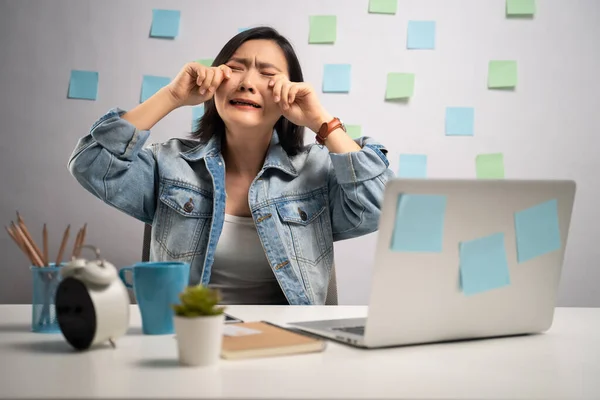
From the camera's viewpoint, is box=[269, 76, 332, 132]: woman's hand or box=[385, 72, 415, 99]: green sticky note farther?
box=[385, 72, 415, 99]: green sticky note

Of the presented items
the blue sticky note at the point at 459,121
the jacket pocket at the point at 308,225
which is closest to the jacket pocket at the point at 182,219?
the jacket pocket at the point at 308,225

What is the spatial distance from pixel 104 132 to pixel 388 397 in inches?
40.0

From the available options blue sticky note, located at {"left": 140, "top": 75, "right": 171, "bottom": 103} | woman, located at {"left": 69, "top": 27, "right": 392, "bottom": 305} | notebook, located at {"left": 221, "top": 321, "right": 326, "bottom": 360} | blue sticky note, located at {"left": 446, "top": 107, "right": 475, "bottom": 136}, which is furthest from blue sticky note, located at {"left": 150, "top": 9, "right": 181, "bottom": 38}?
notebook, located at {"left": 221, "top": 321, "right": 326, "bottom": 360}

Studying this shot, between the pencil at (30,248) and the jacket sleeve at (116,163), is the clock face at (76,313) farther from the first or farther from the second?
the jacket sleeve at (116,163)

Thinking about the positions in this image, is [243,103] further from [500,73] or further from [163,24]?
[500,73]

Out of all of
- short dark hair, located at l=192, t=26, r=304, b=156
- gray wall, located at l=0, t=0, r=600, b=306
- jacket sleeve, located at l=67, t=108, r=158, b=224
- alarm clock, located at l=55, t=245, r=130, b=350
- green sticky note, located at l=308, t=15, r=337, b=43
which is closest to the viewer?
alarm clock, located at l=55, t=245, r=130, b=350

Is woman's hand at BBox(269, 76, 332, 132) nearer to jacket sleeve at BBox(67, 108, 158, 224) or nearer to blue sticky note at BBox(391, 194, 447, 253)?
jacket sleeve at BBox(67, 108, 158, 224)

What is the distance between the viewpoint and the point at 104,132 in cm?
141

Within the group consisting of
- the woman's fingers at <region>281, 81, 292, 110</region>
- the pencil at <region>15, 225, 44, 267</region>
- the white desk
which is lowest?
the white desk

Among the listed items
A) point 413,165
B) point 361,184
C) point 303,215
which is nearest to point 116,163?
point 303,215

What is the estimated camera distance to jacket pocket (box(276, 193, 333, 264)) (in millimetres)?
1542

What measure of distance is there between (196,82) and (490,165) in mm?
1298

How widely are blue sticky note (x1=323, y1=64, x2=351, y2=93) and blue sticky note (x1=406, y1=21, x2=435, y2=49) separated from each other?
0.27m

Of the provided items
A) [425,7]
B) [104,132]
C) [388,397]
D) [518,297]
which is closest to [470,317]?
[518,297]
